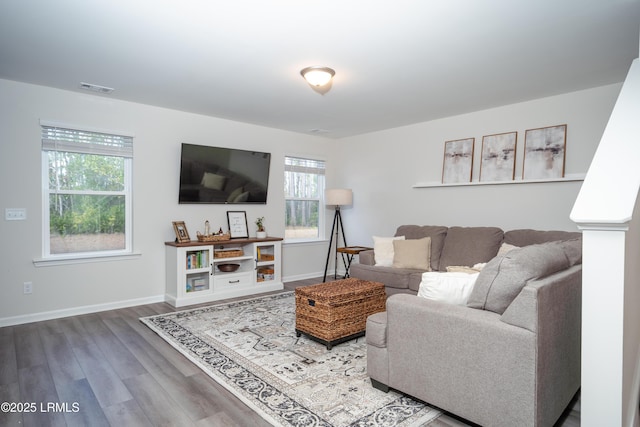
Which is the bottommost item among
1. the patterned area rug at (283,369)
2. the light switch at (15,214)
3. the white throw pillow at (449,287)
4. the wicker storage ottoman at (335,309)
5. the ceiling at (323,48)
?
the patterned area rug at (283,369)

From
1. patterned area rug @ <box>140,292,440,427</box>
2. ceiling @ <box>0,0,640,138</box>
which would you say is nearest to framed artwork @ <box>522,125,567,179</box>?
ceiling @ <box>0,0,640,138</box>

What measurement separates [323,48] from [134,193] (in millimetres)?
2893

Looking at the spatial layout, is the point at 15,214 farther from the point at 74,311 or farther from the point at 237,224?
the point at 237,224

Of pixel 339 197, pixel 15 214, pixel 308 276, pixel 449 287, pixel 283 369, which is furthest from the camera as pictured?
pixel 308 276

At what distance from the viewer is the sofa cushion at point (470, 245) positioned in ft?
13.5

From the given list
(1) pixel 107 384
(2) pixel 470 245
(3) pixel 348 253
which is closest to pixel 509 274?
(2) pixel 470 245

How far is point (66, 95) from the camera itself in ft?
13.0

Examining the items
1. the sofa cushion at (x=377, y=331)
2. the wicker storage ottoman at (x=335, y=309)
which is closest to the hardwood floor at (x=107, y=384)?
the sofa cushion at (x=377, y=331)

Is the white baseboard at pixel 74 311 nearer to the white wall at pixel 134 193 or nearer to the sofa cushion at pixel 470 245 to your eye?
the white wall at pixel 134 193

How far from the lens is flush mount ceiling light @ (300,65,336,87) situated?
3199 millimetres

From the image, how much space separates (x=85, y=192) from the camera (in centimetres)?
414

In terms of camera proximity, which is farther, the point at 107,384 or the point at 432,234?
the point at 432,234

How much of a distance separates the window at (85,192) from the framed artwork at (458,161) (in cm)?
395

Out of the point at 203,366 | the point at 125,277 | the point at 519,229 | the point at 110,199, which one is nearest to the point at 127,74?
the point at 110,199
